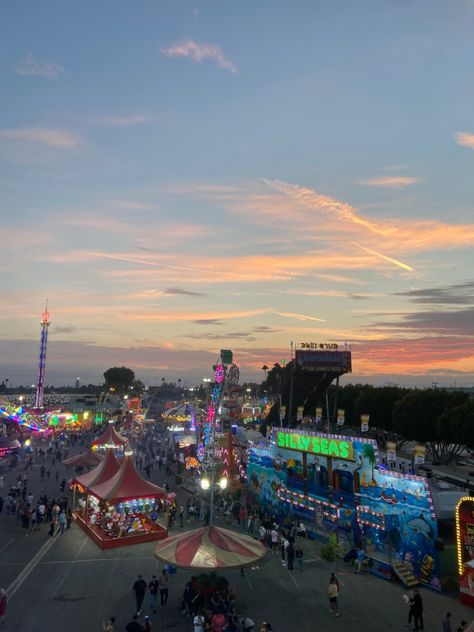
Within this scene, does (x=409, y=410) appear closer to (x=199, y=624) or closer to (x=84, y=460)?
(x=84, y=460)

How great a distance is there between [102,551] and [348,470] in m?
11.6

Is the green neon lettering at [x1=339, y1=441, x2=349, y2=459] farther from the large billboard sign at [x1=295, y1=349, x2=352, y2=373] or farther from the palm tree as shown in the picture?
the large billboard sign at [x1=295, y1=349, x2=352, y2=373]

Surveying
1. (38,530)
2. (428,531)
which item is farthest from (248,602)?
(38,530)

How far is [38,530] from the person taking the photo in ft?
74.1

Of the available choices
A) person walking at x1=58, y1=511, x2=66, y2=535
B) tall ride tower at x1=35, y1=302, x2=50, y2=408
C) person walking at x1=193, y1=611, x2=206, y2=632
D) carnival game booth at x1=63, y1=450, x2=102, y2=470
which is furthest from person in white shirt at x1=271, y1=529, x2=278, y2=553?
tall ride tower at x1=35, y1=302, x2=50, y2=408

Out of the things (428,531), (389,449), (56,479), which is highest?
(389,449)

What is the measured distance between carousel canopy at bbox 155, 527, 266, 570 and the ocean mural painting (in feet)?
21.8

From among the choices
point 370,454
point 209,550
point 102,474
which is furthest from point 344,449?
point 102,474

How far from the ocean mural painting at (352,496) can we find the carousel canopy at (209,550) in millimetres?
6651

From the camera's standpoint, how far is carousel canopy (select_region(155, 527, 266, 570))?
13.5m

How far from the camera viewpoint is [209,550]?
14.1m

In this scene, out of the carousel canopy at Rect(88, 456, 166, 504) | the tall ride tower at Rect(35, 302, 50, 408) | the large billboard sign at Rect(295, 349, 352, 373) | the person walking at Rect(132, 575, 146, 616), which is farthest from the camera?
the tall ride tower at Rect(35, 302, 50, 408)

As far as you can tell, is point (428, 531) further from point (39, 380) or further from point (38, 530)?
point (39, 380)

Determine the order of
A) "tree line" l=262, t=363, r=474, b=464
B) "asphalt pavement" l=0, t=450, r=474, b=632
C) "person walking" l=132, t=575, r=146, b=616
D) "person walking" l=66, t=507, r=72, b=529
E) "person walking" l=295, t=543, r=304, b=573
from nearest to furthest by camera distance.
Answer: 1. "asphalt pavement" l=0, t=450, r=474, b=632
2. "person walking" l=132, t=575, r=146, b=616
3. "person walking" l=295, t=543, r=304, b=573
4. "person walking" l=66, t=507, r=72, b=529
5. "tree line" l=262, t=363, r=474, b=464
